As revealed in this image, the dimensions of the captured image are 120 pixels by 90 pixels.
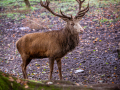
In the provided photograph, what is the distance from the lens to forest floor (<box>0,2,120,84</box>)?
614 centimetres

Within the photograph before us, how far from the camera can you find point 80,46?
27.9ft

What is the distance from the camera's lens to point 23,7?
14.6 meters

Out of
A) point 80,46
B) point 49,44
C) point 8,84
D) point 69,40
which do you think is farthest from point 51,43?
point 80,46

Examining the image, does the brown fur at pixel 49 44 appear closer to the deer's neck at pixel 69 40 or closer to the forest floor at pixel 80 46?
the deer's neck at pixel 69 40

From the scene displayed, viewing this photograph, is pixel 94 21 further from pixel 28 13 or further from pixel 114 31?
pixel 28 13

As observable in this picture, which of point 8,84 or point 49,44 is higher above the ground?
point 8,84

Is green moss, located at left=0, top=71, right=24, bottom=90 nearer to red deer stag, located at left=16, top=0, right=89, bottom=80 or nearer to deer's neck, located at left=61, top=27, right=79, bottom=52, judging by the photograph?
red deer stag, located at left=16, top=0, right=89, bottom=80

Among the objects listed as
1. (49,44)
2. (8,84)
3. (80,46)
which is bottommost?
(80,46)

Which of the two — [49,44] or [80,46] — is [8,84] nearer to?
[49,44]

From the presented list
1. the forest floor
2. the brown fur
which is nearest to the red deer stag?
the brown fur

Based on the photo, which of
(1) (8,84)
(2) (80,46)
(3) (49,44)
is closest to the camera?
(1) (8,84)

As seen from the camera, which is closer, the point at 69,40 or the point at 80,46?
the point at 69,40

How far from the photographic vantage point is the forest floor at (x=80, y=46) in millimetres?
6137

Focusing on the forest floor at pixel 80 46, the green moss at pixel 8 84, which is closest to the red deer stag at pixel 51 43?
the forest floor at pixel 80 46
